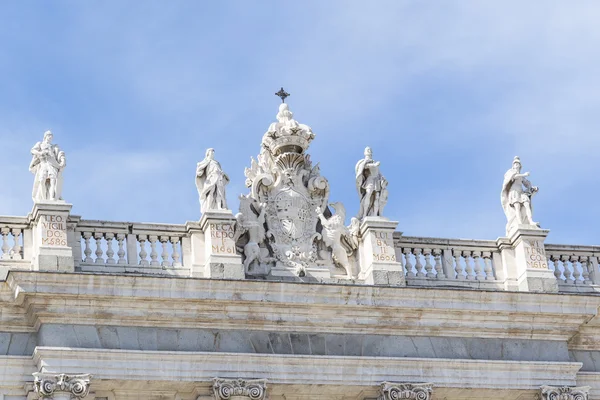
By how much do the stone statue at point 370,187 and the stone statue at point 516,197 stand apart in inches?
94.9

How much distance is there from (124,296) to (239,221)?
2.85 meters

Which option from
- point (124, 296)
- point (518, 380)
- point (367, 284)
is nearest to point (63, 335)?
point (124, 296)

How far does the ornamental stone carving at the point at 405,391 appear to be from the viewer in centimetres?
2836

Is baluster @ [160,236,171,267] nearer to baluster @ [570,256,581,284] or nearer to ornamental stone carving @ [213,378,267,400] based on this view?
ornamental stone carving @ [213,378,267,400]

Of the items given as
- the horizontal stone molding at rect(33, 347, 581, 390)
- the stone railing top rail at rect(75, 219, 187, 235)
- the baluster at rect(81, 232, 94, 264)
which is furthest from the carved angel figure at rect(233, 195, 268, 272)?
the baluster at rect(81, 232, 94, 264)

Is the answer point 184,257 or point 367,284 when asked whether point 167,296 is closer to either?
point 184,257

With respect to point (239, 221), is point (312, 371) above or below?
below

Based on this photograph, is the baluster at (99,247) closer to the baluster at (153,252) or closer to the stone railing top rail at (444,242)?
the baluster at (153,252)

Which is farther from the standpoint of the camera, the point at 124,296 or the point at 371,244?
the point at 371,244

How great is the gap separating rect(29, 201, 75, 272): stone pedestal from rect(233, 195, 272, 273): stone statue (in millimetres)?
2961

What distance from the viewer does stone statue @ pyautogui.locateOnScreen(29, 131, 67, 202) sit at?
28.3 m

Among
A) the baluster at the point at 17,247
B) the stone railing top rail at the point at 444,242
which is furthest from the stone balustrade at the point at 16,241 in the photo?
the stone railing top rail at the point at 444,242

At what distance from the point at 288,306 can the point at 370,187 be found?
2980 millimetres

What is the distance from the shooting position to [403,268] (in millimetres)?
30391
